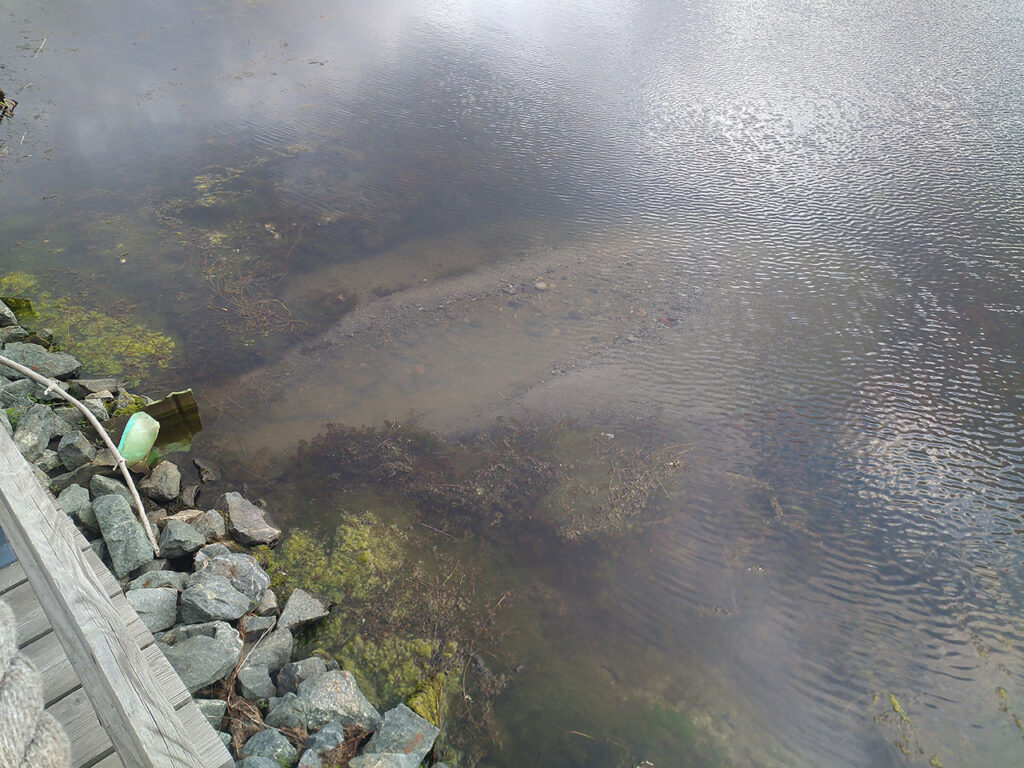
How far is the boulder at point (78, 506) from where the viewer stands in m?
3.05

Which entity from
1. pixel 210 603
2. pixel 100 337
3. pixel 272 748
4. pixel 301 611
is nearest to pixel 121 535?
Result: pixel 210 603

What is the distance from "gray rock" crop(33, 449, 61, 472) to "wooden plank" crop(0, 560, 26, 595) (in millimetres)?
1776

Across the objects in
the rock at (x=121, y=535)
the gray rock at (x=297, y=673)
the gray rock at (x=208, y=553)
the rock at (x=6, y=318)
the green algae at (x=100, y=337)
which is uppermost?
the rock at (x=6, y=318)

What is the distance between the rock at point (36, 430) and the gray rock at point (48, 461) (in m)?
0.02

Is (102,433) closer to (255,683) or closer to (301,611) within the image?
(301,611)

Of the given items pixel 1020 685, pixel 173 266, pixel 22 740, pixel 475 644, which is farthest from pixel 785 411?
pixel 173 266

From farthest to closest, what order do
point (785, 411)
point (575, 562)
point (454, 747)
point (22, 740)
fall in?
1. point (785, 411)
2. point (575, 562)
3. point (454, 747)
4. point (22, 740)

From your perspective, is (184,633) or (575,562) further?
(575,562)

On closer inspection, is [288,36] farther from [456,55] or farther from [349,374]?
[349,374]

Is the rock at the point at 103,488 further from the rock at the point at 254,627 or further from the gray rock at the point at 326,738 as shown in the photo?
the gray rock at the point at 326,738

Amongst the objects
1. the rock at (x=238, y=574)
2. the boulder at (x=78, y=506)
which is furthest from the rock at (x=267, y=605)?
the boulder at (x=78, y=506)

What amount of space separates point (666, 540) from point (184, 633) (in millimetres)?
2165

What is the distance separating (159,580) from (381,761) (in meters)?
1.26

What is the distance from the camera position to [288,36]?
8359 mm
